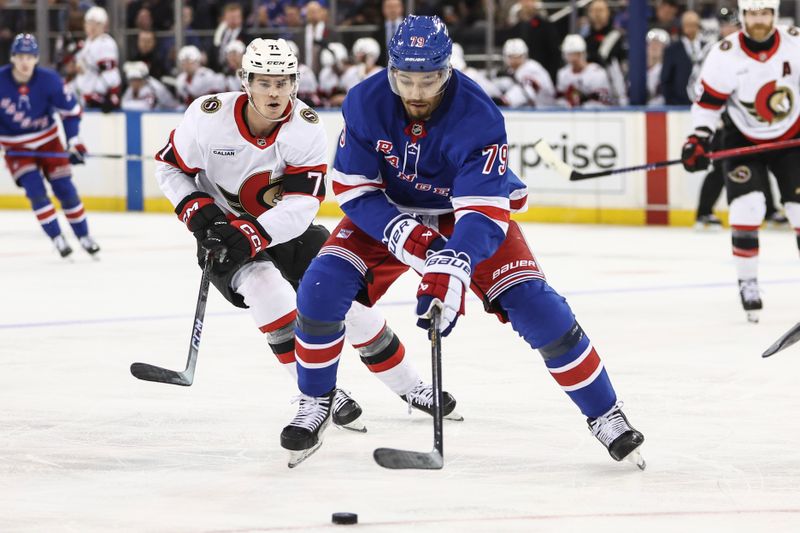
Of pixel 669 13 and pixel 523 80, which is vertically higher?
pixel 669 13

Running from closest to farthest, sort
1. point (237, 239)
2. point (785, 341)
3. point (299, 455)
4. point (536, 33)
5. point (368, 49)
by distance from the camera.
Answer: point (299, 455)
point (237, 239)
point (785, 341)
point (536, 33)
point (368, 49)

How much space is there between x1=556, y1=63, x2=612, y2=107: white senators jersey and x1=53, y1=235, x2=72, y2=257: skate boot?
13.7ft

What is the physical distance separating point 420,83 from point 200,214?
848 millimetres

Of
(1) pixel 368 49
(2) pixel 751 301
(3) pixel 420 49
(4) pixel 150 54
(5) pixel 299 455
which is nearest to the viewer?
(3) pixel 420 49

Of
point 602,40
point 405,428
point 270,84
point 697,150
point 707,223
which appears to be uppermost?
point 270,84

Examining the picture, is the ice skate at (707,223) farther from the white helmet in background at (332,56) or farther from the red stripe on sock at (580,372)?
the red stripe on sock at (580,372)

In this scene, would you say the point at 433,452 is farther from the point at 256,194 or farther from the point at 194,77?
the point at 194,77

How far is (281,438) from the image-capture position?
3.57 m

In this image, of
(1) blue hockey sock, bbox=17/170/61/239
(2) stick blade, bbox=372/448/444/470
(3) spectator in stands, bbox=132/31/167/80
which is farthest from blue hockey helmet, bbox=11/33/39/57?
(2) stick blade, bbox=372/448/444/470

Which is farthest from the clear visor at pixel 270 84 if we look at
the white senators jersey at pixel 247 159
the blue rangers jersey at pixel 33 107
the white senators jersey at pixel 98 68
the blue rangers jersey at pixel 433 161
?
the white senators jersey at pixel 98 68

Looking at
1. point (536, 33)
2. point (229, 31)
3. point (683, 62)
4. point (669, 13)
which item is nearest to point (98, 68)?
point (229, 31)

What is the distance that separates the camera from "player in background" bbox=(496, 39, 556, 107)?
11.4 meters

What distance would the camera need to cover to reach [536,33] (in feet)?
38.2

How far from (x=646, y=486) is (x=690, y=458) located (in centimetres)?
32
